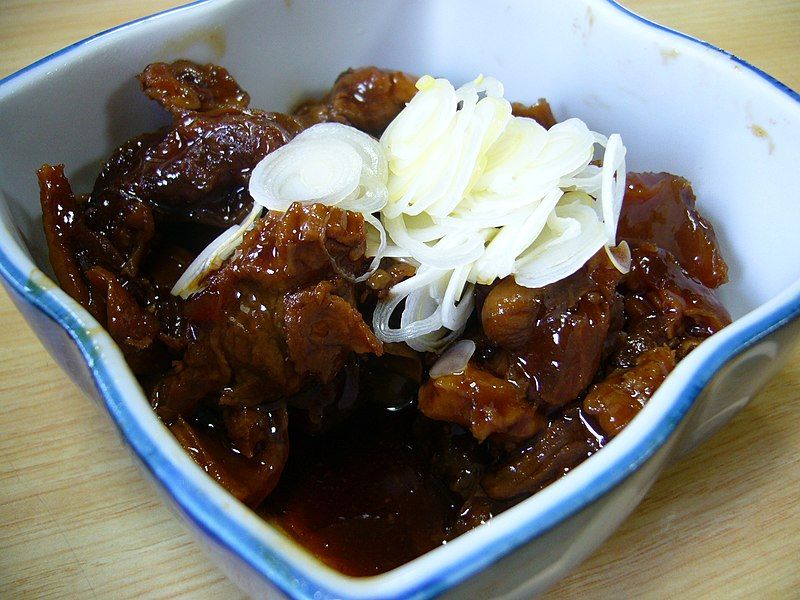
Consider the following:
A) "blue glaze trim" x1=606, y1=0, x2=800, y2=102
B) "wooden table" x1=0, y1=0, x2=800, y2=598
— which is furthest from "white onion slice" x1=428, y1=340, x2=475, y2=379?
"blue glaze trim" x1=606, y1=0, x2=800, y2=102

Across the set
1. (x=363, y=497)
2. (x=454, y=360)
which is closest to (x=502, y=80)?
(x=454, y=360)

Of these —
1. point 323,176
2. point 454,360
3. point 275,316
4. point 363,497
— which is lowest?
point 363,497

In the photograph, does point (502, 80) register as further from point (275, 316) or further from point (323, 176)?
point (275, 316)

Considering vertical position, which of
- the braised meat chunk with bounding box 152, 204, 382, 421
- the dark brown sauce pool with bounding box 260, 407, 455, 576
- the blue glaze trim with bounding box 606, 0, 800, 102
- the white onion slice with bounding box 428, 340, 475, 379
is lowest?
the dark brown sauce pool with bounding box 260, 407, 455, 576

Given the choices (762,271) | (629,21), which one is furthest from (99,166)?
(762,271)

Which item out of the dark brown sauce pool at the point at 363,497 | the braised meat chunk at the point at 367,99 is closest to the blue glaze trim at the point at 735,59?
the braised meat chunk at the point at 367,99

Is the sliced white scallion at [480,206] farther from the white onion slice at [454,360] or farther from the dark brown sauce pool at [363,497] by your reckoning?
the dark brown sauce pool at [363,497]

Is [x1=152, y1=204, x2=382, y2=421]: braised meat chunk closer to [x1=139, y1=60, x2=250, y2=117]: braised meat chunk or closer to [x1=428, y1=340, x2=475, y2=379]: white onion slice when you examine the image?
[x1=428, y1=340, x2=475, y2=379]: white onion slice
